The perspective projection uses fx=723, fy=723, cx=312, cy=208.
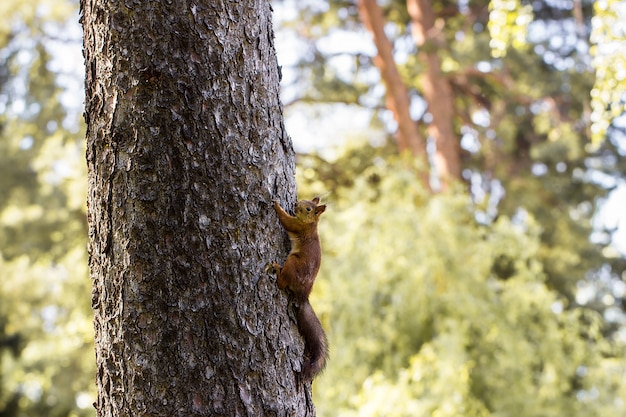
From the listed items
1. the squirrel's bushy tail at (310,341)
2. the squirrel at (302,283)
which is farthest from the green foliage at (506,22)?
the squirrel's bushy tail at (310,341)

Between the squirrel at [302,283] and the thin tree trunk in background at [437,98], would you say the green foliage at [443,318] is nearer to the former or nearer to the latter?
the thin tree trunk in background at [437,98]

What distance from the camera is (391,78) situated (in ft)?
29.9

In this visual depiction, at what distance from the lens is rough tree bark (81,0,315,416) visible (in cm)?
138

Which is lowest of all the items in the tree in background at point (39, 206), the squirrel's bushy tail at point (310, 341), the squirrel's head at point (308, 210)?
the squirrel's bushy tail at point (310, 341)

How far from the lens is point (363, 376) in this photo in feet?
Result: 17.8

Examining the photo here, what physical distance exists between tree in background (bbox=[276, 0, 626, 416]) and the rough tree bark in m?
2.01

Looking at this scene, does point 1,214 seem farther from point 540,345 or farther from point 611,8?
point 611,8

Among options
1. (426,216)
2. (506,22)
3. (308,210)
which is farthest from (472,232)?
(308,210)

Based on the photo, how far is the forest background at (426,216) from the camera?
18.0 feet

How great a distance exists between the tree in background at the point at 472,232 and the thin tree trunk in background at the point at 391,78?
0.04m

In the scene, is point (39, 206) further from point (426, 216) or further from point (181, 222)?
point (181, 222)

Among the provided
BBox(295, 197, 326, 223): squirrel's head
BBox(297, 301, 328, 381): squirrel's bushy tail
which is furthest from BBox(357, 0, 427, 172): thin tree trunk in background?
BBox(297, 301, 328, 381): squirrel's bushy tail

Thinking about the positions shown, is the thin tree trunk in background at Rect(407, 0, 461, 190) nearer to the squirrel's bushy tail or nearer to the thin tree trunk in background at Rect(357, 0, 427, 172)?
the thin tree trunk in background at Rect(357, 0, 427, 172)

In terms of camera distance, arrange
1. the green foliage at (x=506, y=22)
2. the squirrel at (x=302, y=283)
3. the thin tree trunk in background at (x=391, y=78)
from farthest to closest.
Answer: the thin tree trunk in background at (x=391, y=78) → the green foliage at (x=506, y=22) → the squirrel at (x=302, y=283)
